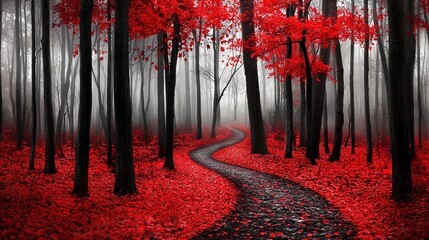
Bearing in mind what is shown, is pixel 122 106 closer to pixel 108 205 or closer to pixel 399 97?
pixel 108 205

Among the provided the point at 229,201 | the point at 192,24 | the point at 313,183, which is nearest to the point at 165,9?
the point at 192,24

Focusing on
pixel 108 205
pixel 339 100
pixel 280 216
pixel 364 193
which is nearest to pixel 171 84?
pixel 108 205

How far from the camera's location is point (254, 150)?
1645cm

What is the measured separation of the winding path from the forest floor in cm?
29

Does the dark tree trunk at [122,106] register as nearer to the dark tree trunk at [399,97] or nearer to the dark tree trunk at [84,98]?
the dark tree trunk at [84,98]

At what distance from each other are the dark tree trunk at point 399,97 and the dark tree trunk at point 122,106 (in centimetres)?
712

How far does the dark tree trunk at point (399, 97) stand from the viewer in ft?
23.0

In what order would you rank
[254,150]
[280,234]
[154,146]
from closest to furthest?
[280,234]
[254,150]
[154,146]

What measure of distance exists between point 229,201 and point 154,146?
13071 millimetres

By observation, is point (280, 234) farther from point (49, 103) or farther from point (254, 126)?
point (254, 126)

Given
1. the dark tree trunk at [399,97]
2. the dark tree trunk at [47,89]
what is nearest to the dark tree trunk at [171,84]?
the dark tree trunk at [47,89]

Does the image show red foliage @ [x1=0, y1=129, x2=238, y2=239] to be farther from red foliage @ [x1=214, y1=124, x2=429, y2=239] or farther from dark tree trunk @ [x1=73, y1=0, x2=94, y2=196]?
red foliage @ [x1=214, y1=124, x2=429, y2=239]

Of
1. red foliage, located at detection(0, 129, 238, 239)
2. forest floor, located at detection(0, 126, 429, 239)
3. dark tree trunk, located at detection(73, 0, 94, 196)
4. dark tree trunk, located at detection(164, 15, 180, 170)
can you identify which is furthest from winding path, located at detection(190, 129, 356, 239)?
dark tree trunk, located at detection(73, 0, 94, 196)

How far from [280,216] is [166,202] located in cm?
311
